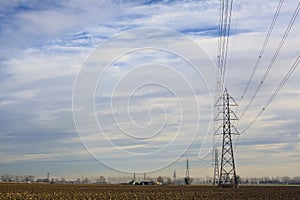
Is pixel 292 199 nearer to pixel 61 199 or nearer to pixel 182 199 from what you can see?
pixel 182 199

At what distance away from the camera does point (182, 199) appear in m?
64.2

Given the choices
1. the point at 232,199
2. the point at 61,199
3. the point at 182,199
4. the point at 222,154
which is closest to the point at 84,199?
the point at 61,199

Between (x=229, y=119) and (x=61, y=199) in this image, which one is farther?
(x=229, y=119)

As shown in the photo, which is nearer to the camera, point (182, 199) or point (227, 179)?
point (182, 199)

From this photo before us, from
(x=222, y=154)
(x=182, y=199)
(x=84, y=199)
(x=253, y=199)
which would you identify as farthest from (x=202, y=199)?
(x=222, y=154)

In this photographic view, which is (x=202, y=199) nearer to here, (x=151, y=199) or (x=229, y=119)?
(x=151, y=199)

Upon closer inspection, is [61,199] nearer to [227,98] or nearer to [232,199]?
[232,199]

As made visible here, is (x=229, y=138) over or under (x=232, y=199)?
over

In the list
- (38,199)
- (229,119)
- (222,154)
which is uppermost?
(229,119)

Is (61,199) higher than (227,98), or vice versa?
(227,98)

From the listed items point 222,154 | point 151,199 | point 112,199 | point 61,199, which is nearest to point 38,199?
point 61,199

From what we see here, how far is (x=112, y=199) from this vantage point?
6375cm

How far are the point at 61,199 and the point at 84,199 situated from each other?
3057 mm

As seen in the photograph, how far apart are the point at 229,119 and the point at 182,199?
36.2 m
